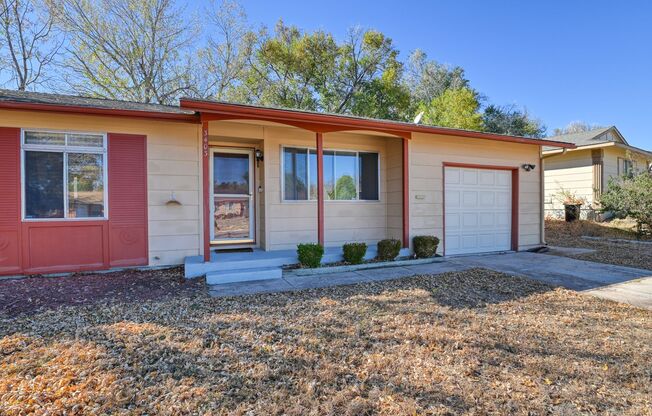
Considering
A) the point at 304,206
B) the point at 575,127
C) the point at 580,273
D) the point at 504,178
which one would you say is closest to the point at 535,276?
the point at 580,273

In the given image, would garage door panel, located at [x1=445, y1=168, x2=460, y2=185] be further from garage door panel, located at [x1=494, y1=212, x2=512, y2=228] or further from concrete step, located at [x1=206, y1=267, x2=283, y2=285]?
concrete step, located at [x1=206, y1=267, x2=283, y2=285]

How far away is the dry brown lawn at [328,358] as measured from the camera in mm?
2168

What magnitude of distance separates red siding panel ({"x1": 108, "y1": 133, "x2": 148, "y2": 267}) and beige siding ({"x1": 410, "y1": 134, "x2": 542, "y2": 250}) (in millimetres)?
5323

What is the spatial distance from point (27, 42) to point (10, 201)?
12388 mm

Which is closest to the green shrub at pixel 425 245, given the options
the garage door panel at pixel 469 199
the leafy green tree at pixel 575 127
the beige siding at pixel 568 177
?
the garage door panel at pixel 469 199

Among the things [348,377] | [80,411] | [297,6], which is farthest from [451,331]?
[297,6]

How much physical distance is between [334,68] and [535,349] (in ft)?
58.7

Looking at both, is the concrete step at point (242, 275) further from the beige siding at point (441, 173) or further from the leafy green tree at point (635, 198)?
the leafy green tree at point (635, 198)

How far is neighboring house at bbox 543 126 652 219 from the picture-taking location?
13291 mm

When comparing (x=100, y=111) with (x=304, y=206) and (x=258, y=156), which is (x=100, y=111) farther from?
(x=304, y=206)

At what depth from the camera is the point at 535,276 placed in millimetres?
5773

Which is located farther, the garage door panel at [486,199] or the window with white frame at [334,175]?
the garage door panel at [486,199]

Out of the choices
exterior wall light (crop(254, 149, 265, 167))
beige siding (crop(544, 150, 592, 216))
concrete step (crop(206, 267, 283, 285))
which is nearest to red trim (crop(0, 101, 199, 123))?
exterior wall light (crop(254, 149, 265, 167))

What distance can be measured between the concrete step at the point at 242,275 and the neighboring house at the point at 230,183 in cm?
41
